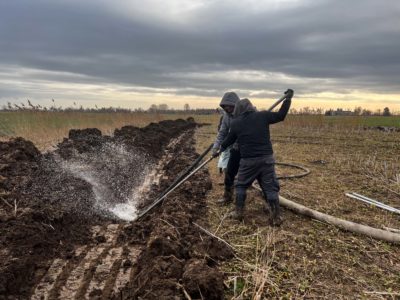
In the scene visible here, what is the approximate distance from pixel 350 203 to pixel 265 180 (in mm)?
2137

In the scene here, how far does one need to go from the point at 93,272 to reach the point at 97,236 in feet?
3.67

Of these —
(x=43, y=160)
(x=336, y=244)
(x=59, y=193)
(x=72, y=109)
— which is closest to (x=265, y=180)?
(x=336, y=244)

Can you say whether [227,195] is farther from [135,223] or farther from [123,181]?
[123,181]

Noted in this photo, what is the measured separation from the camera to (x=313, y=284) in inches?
154

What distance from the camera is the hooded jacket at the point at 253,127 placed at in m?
5.54

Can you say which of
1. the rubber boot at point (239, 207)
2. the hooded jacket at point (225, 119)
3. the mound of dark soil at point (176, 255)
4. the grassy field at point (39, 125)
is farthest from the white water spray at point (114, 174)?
the grassy field at point (39, 125)

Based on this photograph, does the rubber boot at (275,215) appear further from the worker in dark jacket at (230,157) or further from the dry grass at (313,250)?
the worker in dark jacket at (230,157)

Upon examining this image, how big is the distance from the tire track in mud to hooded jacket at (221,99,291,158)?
6.60ft

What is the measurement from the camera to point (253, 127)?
5543 millimetres

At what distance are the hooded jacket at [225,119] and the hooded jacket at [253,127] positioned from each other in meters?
0.48

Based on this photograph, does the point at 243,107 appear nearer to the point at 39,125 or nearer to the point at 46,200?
the point at 46,200

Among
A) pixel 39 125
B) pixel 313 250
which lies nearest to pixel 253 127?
pixel 313 250

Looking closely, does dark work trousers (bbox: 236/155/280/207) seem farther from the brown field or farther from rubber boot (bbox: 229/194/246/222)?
the brown field

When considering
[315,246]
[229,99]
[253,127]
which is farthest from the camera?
[229,99]
